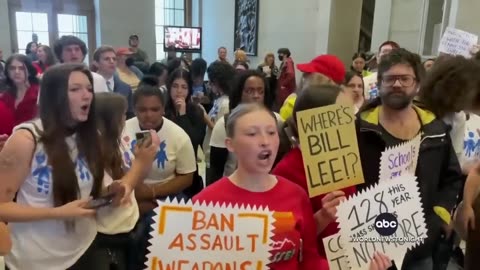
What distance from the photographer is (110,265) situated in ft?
6.81

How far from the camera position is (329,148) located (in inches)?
66.2

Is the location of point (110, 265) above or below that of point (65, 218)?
below

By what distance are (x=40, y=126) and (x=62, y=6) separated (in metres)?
11.1

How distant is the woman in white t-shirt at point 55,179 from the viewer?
1.72 m

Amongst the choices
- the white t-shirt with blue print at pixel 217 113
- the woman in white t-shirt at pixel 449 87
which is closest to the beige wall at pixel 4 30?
the white t-shirt with blue print at pixel 217 113

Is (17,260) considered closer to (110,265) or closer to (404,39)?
(110,265)

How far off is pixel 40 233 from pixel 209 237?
0.81m

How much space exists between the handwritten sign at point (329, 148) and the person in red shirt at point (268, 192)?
115 mm

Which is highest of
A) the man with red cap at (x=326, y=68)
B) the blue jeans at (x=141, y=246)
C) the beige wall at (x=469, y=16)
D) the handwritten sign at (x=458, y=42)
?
the beige wall at (x=469, y=16)

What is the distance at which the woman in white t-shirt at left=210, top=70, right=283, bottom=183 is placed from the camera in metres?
2.95

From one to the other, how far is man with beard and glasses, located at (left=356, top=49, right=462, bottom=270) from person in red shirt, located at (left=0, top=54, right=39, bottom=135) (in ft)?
8.53

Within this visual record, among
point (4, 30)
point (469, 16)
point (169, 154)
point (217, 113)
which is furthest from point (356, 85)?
point (4, 30)

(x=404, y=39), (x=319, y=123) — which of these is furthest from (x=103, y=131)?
(x=404, y=39)

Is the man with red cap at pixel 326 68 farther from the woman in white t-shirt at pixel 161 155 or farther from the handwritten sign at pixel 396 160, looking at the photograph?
the handwritten sign at pixel 396 160
